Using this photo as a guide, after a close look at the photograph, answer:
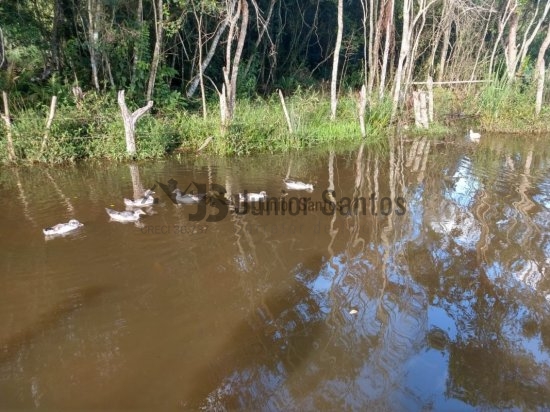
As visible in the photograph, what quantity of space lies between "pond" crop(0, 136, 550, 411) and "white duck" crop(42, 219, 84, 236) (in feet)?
0.45

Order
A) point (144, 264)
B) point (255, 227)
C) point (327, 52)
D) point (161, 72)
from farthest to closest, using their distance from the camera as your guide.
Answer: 1. point (327, 52)
2. point (161, 72)
3. point (255, 227)
4. point (144, 264)

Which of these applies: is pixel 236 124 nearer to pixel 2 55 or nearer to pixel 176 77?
pixel 176 77

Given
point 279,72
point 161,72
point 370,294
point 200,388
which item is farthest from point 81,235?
point 279,72

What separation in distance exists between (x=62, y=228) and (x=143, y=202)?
1.44 metres

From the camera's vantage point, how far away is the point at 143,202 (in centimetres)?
734

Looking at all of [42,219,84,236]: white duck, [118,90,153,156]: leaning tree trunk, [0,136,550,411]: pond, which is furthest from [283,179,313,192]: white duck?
[118,90,153,156]: leaning tree trunk

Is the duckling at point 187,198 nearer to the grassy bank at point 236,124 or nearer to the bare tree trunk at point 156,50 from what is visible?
the grassy bank at point 236,124

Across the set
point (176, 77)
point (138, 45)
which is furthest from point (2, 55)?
point (176, 77)

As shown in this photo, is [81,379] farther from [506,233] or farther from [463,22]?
[463,22]

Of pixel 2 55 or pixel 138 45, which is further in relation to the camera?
pixel 138 45

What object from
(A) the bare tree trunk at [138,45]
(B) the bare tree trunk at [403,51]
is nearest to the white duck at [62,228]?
(A) the bare tree trunk at [138,45]

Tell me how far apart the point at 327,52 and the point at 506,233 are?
15379mm

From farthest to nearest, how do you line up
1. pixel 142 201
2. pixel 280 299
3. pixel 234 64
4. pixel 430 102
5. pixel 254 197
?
pixel 430 102 < pixel 234 64 < pixel 254 197 < pixel 142 201 < pixel 280 299

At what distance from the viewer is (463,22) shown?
1733cm
